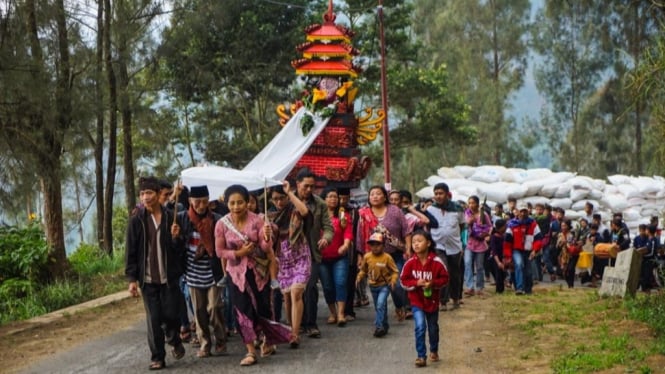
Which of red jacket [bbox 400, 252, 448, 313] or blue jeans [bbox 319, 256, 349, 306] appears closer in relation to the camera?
red jacket [bbox 400, 252, 448, 313]

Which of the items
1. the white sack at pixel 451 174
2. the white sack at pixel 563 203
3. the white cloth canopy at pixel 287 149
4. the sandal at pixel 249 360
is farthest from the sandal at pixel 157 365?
the white sack at pixel 451 174

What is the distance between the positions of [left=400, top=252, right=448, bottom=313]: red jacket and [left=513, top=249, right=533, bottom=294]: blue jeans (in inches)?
252

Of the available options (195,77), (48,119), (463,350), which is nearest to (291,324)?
(463,350)

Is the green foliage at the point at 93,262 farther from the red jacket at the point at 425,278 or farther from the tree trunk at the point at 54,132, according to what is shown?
the red jacket at the point at 425,278

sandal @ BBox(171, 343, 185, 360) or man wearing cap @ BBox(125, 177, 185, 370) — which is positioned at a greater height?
man wearing cap @ BBox(125, 177, 185, 370)

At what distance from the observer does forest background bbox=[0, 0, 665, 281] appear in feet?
40.0

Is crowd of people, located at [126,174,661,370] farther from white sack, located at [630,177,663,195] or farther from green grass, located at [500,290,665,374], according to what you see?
white sack, located at [630,177,663,195]

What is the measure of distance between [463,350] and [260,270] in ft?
7.45

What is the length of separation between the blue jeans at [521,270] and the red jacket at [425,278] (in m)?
6.40

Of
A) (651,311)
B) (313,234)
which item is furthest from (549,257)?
(313,234)

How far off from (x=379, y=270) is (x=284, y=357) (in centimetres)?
175

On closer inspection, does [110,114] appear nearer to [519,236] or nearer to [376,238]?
[519,236]

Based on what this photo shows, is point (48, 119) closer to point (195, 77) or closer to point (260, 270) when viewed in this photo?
point (260, 270)

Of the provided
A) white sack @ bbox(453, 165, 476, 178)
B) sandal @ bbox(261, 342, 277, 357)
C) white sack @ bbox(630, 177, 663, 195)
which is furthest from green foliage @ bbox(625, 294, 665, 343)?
white sack @ bbox(453, 165, 476, 178)
